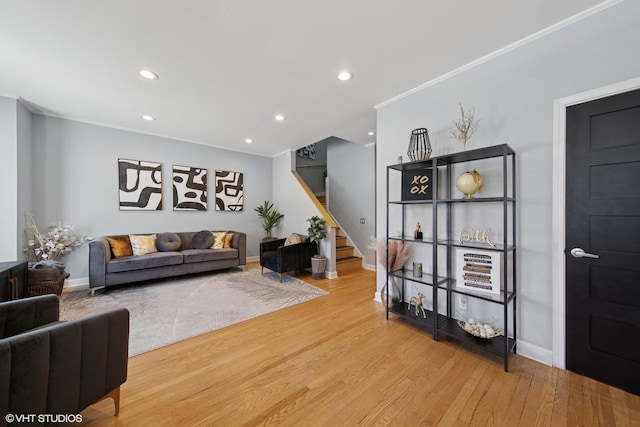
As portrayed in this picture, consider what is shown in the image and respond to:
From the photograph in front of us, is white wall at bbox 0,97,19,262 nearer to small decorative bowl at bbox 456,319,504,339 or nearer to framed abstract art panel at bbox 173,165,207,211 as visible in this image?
framed abstract art panel at bbox 173,165,207,211

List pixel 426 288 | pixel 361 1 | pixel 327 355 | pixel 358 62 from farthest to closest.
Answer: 1. pixel 426 288
2. pixel 358 62
3. pixel 327 355
4. pixel 361 1

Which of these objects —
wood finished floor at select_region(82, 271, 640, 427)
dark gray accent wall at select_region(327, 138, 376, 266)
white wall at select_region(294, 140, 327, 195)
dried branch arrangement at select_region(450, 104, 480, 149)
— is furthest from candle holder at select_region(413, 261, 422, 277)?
white wall at select_region(294, 140, 327, 195)

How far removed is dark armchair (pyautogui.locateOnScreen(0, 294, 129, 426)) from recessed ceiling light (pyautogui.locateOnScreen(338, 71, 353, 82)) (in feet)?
8.76

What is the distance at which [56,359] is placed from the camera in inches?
42.1

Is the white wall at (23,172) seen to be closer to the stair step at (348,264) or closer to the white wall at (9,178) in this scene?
the white wall at (9,178)

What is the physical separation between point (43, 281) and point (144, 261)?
1.07 meters

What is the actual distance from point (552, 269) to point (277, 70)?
299 centimetres

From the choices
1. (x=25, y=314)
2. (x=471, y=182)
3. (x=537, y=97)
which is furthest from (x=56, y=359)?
(x=537, y=97)

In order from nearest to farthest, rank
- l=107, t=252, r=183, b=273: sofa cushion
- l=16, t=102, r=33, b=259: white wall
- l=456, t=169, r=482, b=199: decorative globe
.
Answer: l=456, t=169, r=482, b=199: decorative globe
l=16, t=102, r=33, b=259: white wall
l=107, t=252, r=183, b=273: sofa cushion

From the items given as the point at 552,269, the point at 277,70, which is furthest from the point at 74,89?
the point at 552,269

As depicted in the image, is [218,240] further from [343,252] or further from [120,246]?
[343,252]

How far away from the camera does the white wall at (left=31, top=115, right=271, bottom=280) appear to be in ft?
11.9

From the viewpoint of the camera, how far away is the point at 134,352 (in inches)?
80.0

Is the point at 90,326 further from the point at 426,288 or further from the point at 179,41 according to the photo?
the point at 426,288
